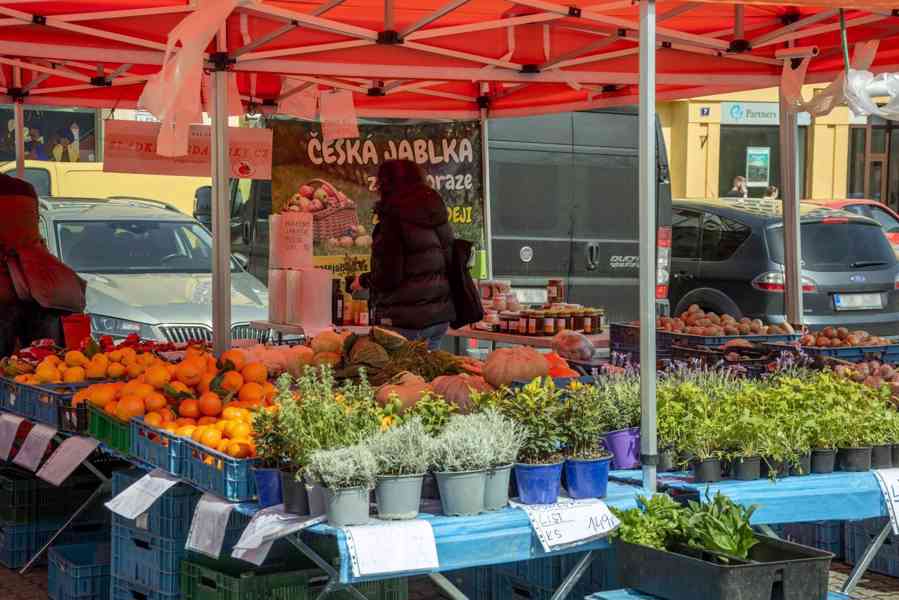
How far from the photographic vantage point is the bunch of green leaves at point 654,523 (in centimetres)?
386

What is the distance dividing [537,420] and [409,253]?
4.03 m

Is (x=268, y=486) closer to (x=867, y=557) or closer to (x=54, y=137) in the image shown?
(x=867, y=557)

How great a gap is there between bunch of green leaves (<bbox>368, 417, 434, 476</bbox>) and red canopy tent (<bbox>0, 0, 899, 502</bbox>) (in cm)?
266

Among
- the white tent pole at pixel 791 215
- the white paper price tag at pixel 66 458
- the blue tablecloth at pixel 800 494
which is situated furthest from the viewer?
the white tent pole at pixel 791 215

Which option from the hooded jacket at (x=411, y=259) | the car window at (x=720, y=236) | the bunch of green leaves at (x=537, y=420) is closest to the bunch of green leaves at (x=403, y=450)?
the bunch of green leaves at (x=537, y=420)

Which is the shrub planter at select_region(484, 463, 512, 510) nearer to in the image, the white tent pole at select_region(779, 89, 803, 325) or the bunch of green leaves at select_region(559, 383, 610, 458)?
the bunch of green leaves at select_region(559, 383, 610, 458)

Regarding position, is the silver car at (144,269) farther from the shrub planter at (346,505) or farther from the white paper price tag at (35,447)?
the shrub planter at (346,505)

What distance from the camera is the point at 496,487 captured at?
394cm

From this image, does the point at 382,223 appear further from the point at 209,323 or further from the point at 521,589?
the point at 521,589

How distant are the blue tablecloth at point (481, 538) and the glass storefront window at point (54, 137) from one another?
12977 millimetres

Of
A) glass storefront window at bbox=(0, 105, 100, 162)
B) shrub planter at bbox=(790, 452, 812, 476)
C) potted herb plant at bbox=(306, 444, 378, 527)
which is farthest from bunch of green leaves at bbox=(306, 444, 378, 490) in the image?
glass storefront window at bbox=(0, 105, 100, 162)

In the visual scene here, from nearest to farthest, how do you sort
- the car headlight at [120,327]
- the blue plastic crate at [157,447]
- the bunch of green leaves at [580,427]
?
the bunch of green leaves at [580,427]
the blue plastic crate at [157,447]
the car headlight at [120,327]

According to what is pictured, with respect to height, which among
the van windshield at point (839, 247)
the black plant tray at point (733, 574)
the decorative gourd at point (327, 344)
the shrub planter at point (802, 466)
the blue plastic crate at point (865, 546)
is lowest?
the blue plastic crate at point (865, 546)

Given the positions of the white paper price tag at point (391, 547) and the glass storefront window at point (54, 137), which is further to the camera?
the glass storefront window at point (54, 137)
